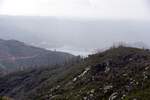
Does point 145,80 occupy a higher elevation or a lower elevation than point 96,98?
higher

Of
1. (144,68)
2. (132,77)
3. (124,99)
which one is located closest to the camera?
(124,99)

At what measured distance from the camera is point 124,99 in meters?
36.6

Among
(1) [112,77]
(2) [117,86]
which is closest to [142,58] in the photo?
(1) [112,77]

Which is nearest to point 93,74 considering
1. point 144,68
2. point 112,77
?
point 112,77

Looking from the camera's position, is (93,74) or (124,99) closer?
(124,99)

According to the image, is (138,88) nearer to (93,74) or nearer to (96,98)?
(96,98)

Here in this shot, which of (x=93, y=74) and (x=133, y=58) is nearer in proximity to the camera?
(x=93, y=74)

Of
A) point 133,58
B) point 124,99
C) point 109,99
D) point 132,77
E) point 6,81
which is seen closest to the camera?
point 124,99

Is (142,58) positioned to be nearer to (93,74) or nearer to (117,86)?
(93,74)

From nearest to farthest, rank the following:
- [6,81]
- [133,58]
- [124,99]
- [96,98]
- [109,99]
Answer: [124,99] → [109,99] → [96,98] → [133,58] → [6,81]

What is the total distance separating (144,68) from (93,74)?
15978 mm

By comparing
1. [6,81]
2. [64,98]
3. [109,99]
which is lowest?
[6,81]

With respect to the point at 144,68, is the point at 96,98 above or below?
below

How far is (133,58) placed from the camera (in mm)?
70188
